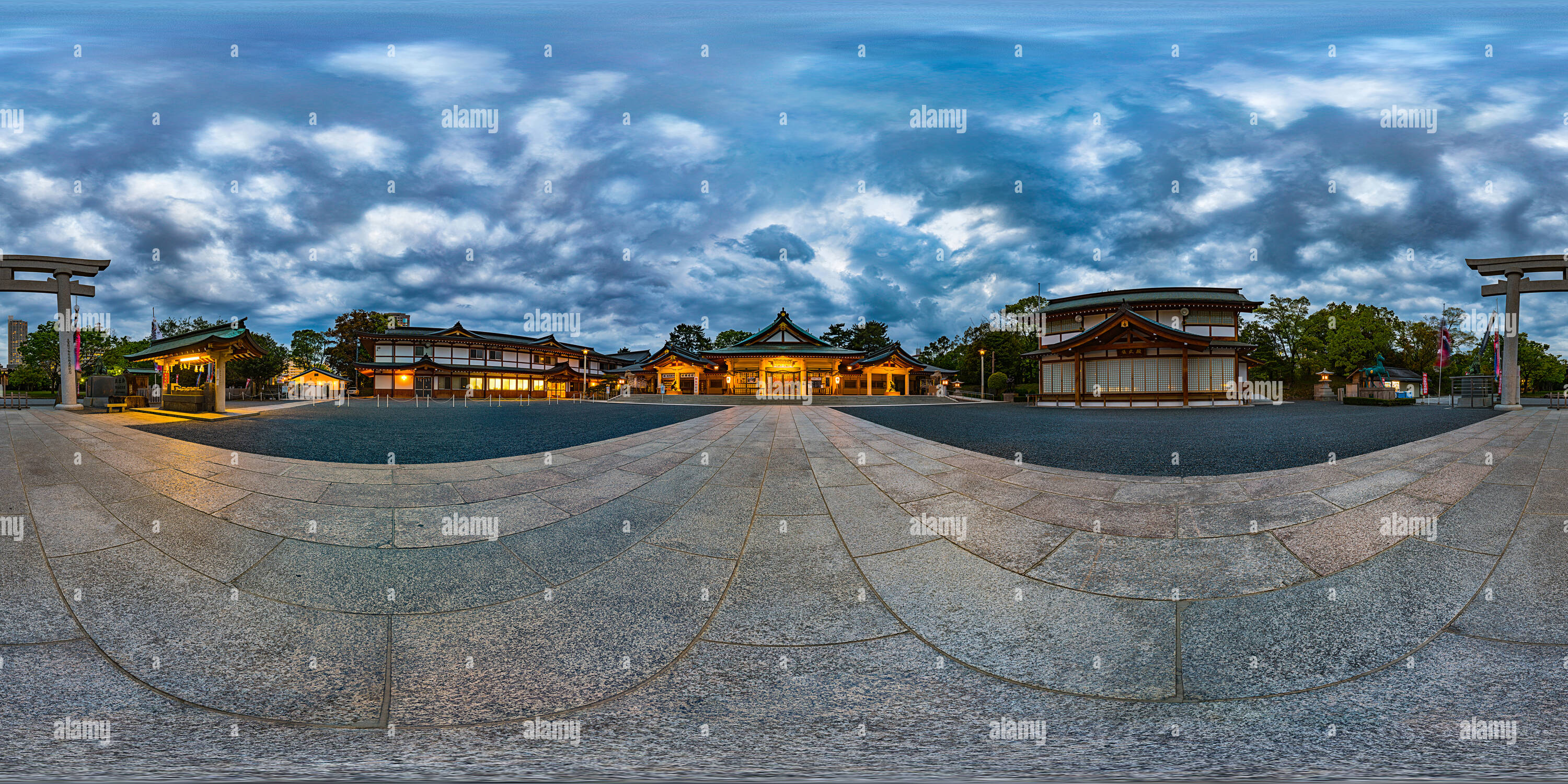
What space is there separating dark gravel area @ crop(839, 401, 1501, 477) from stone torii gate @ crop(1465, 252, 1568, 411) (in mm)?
2607

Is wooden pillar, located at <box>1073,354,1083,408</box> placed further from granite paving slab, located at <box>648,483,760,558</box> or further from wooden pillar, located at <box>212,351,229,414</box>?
wooden pillar, located at <box>212,351,229,414</box>

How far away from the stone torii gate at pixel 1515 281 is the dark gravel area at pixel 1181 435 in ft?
8.55

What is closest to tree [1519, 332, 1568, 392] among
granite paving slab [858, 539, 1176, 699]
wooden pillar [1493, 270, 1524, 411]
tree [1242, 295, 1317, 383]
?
tree [1242, 295, 1317, 383]

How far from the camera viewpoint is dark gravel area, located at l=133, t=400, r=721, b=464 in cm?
792

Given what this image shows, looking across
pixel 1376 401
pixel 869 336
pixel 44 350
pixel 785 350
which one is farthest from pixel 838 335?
pixel 44 350

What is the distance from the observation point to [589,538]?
424cm

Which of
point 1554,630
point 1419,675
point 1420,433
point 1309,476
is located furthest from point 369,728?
point 1420,433

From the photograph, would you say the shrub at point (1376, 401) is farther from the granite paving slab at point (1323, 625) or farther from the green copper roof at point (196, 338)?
the green copper roof at point (196, 338)

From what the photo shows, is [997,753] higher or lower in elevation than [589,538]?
lower

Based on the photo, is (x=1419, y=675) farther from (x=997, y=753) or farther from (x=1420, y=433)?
(x=1420, y=433)

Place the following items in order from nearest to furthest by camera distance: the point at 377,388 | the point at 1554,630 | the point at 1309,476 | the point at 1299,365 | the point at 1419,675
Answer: the point at 1419,675 → the point at 1554,630 → the point at 1309,476 → the point at 1299,365 → the point at 377,388

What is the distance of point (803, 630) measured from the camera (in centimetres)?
323

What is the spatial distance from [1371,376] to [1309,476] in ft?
125

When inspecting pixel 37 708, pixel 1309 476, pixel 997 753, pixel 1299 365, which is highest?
pixel 1299 365
